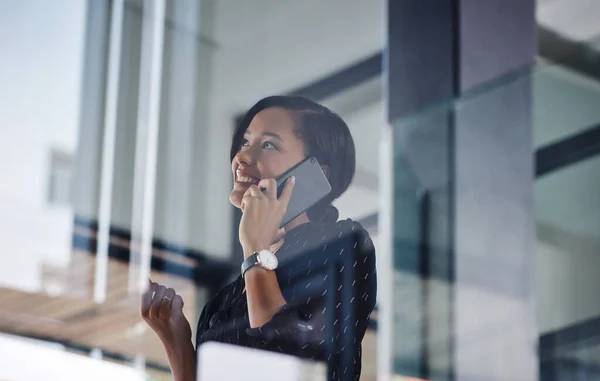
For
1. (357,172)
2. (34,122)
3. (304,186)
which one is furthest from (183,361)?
(34,122)

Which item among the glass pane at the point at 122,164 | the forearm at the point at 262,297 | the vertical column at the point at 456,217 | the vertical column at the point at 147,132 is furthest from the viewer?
the vertical column at the point at 456,217

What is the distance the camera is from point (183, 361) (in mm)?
1026

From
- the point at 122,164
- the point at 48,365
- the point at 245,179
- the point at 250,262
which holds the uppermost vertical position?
the point at 122,164

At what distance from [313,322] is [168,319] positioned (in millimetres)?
180

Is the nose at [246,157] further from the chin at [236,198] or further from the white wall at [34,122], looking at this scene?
the white wall at [34,122]

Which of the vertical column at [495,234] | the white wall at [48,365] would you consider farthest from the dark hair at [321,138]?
the vertical column at [495,234]

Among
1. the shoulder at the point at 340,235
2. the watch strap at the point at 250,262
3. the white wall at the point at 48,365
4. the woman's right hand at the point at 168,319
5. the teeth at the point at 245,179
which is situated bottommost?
the white wall at the point at 48,365

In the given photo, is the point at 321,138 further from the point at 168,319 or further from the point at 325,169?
the point at 168,319

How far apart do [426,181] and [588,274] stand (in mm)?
431

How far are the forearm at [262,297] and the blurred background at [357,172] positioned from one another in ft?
0.25

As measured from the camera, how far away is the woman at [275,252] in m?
1.02

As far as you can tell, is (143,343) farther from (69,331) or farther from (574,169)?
(574,169)

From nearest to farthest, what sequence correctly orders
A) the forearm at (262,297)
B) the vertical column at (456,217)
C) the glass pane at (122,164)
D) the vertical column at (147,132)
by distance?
the forearm at (262,297) < the glass pane at (122,164) < the vertical column at (147,132) < the vertical column at (456,217)

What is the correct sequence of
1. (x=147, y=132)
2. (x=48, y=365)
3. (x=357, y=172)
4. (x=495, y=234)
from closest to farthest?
(x=48, y=365) < (x=357, y=172) < (x=147, y=132) < (x=495, y=234)
